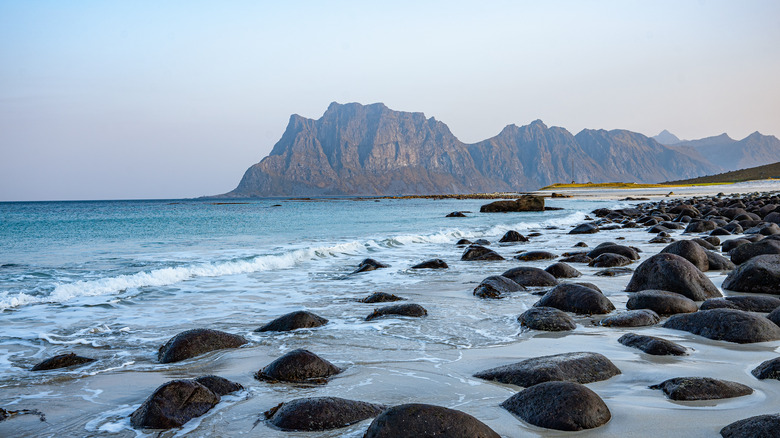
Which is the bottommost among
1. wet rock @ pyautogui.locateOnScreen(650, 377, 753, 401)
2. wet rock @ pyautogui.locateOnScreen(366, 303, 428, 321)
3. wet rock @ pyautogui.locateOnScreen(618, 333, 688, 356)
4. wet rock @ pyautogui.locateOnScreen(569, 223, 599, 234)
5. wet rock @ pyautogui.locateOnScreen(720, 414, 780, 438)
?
wet rock @ pyautogui.locateOnScreen(569, 223, 599, 234)

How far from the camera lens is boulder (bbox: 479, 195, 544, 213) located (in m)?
44.6

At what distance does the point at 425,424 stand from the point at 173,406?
5.81 feet

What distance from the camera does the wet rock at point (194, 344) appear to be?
5.06 m

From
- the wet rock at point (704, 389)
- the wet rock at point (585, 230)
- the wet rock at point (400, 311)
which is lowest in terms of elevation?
the wet rock at point (585, 230)

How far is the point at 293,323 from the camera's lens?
6137 mm

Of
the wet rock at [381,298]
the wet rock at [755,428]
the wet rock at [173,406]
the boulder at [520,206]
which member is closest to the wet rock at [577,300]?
the wet rock at [381,298]

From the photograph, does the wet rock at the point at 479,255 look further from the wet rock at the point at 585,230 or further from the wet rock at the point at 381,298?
the wet rock at the point at 585,230

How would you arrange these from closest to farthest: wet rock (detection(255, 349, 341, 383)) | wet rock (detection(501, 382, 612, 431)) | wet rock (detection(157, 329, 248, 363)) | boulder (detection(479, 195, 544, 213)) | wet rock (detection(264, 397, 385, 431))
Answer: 1. wet rock (detection(501, 382, 612, 431))
2. wet rock (detection(264, 397, 385, 431))
3. wet rock (detection(255, 349, 341, 383))
4. wet rock (detection(157, 329, 248, 363))
5. boulder (detection(479, 195, 544, 213))

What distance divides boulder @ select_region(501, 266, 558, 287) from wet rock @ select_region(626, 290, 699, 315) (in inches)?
88.1

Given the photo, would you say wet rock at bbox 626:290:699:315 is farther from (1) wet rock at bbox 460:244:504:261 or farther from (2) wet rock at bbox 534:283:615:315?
(1) wet rock at bbox 460:244:504:261

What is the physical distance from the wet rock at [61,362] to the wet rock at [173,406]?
1.84m

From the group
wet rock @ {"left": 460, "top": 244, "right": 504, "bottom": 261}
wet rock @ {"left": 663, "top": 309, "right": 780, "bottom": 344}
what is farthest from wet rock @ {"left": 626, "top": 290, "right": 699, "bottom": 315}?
wet rock @ {"left": 460, "top": 244, "right": 504, "bottom": 261}

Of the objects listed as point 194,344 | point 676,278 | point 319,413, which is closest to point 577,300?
point 676,278

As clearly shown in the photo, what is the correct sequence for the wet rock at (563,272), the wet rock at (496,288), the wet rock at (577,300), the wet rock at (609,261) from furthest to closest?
the wet rock at (609,261) → the wet rock at (563,272) → the wet rock at (496,288) → the wet rock at (577,300)
